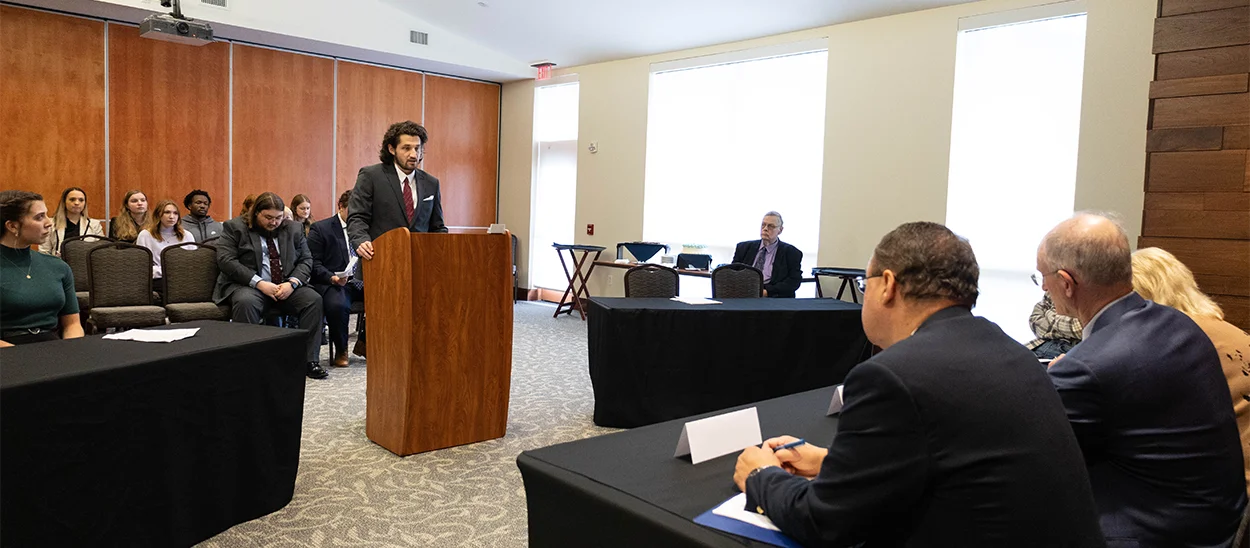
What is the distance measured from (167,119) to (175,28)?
1.75m

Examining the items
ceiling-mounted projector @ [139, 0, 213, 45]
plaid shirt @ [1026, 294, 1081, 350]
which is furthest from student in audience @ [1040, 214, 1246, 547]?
ceiling-mounted projector @ [139, 0, 213, 45]

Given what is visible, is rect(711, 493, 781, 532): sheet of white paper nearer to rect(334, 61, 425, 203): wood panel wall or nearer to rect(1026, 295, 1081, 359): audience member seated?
rect(1026, 295, 1081, 359): audience member seated

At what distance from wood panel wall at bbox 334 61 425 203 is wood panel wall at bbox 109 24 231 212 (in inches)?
50.7

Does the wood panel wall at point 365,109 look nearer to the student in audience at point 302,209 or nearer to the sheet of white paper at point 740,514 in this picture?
the student in audience at point 302,209

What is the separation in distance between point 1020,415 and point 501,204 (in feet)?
33.9

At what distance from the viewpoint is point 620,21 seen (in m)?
8.33

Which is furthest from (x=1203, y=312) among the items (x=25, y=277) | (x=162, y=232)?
(x=162, y=232)

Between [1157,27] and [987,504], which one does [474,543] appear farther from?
[1157,27]

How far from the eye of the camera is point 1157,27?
4496mm

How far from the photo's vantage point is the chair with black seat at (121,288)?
5.34m

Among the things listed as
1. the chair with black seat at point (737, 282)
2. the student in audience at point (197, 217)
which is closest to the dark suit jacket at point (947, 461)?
the chair with black seat at point (737, 282)

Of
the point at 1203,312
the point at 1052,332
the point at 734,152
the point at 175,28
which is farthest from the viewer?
the point at 734,152

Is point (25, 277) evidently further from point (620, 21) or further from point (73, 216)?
point (620, 21)

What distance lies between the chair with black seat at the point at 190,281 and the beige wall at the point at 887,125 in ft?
15.9
